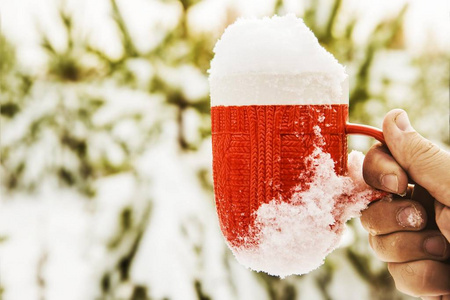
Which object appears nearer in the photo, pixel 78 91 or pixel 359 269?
pixel 359 269

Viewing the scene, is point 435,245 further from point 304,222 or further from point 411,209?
point 304,222

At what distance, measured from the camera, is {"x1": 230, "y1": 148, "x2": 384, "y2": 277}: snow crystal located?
0.58 meters

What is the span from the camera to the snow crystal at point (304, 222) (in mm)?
575

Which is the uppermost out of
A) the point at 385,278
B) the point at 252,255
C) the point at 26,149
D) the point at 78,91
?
the point at 252,255

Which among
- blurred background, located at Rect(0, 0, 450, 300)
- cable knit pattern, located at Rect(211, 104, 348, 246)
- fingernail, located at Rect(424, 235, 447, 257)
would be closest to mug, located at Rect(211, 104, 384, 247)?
cable knit pattern, located at Rect(211, 104, 348, 246)

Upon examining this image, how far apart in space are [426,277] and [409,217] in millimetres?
127

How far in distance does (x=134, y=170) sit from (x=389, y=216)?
155cm

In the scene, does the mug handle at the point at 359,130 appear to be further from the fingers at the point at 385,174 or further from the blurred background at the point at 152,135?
the blurred background at the point at 152,135

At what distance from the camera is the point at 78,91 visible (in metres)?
2.22

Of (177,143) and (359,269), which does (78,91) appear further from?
(359,269)

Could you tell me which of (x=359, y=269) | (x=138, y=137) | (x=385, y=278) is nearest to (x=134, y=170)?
(x=138, y=137)

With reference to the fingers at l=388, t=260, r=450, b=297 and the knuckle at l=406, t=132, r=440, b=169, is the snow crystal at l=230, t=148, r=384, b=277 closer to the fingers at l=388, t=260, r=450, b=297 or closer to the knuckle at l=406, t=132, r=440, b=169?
the knuckle at l=406, t=132, r=440, b=169

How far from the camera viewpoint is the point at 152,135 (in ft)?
6.75

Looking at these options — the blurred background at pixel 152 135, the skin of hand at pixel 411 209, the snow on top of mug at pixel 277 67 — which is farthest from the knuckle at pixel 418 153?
the blurred background at pixel 152 135
